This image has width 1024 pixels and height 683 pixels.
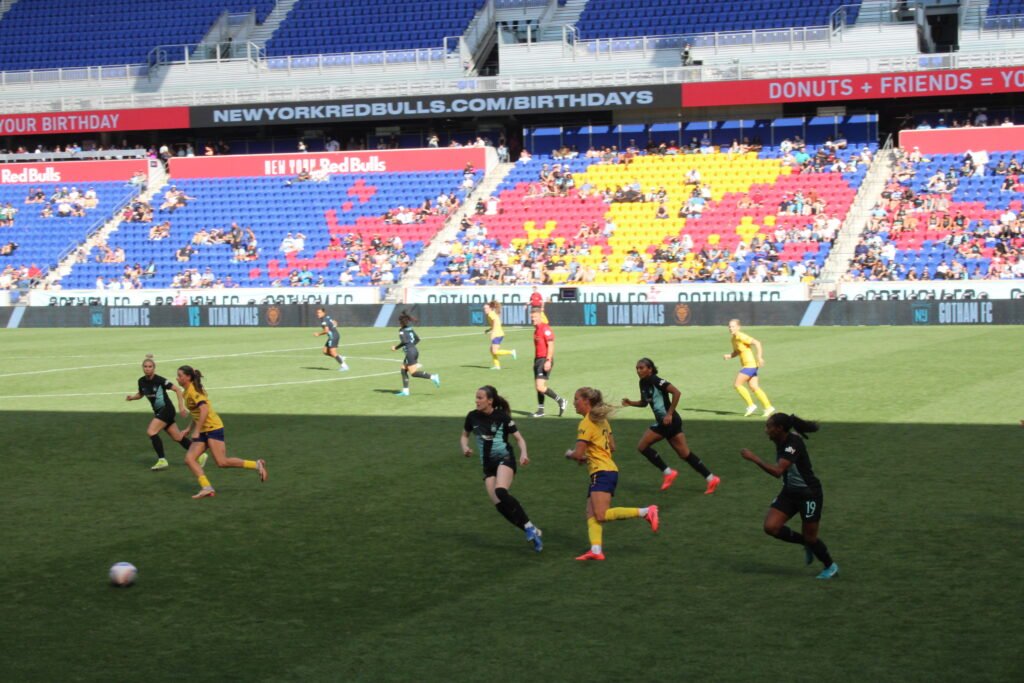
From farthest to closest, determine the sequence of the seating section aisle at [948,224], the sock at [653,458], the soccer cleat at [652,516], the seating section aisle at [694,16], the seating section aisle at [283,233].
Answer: the seating section aisle at [694,16]
the seating section aisle at [283,233]
the seating section aisle at [948,224]
the sock at [653,458]
the soccer cleat at [652,516]

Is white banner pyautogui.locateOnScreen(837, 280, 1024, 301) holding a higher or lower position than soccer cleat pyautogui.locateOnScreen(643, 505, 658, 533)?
higher

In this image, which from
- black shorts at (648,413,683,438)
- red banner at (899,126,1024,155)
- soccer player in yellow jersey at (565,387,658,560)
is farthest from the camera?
red banner at (899,126,1024,155)

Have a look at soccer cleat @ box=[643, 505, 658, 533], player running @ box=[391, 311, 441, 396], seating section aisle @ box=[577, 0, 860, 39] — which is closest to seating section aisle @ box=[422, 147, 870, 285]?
seating section aisle @ box=[577, 0, 860, 39]

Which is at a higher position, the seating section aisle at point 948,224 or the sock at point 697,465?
the seating section aisle at point 948,224

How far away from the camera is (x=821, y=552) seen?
35.7 feet

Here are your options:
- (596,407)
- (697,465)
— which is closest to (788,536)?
(596,407)

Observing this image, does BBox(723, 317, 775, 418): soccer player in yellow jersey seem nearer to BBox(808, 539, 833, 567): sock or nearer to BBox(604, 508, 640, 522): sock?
BBox(604, 508, 640, 522): sock

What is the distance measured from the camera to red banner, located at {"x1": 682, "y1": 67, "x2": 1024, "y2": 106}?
52.8 metres

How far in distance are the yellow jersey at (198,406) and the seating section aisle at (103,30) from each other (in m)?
56.2

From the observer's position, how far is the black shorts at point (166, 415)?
17062 mm

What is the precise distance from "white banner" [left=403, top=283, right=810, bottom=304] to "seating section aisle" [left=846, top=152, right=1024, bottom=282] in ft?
9.82

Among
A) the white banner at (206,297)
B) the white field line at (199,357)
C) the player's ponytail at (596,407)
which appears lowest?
the white field line at (199,357)

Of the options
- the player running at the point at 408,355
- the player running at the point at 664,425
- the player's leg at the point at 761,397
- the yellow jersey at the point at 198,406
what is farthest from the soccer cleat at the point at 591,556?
the player running at the point at 408,355

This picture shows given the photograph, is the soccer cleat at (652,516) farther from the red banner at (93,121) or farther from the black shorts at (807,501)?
the red banner at (93,121)
